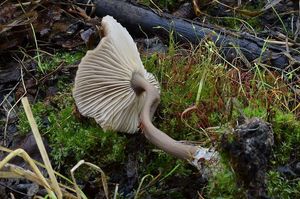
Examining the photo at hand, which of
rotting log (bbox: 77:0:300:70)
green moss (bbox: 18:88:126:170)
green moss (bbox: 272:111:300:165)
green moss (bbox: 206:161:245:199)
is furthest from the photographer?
rotting log (bbox: 77:0:300:70)

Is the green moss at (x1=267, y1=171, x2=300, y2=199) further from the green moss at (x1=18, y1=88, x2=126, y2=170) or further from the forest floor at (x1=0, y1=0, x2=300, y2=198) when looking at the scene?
the green moss at (x1=18, y1=88, x2=126, y2=170)

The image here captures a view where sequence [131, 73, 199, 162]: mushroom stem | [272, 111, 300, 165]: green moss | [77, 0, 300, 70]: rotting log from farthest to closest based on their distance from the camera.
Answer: [77, 0, 300, 70]: rotting log
[272, 111, 300, 165]: green moss
[131, 73, 199, 162]: mushroom stem

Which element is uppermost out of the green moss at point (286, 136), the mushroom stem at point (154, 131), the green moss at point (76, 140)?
the mushroom stem at point (154, 131)

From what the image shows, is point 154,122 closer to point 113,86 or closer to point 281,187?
point 113,86

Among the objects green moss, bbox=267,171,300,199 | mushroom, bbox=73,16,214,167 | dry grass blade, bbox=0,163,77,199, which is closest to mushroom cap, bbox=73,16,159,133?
mushroom, bbox=73,16,214,167

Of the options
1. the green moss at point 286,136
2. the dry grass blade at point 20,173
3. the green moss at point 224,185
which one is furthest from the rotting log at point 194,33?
the dry grass blade at point 20,173

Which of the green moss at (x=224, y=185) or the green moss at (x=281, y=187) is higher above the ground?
the green moss at (x=224, y=185)

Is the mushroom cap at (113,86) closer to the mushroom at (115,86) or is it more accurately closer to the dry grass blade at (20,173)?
the mushroom at (115,86)

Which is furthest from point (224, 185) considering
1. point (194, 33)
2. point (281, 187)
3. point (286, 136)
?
point (194, 33)
